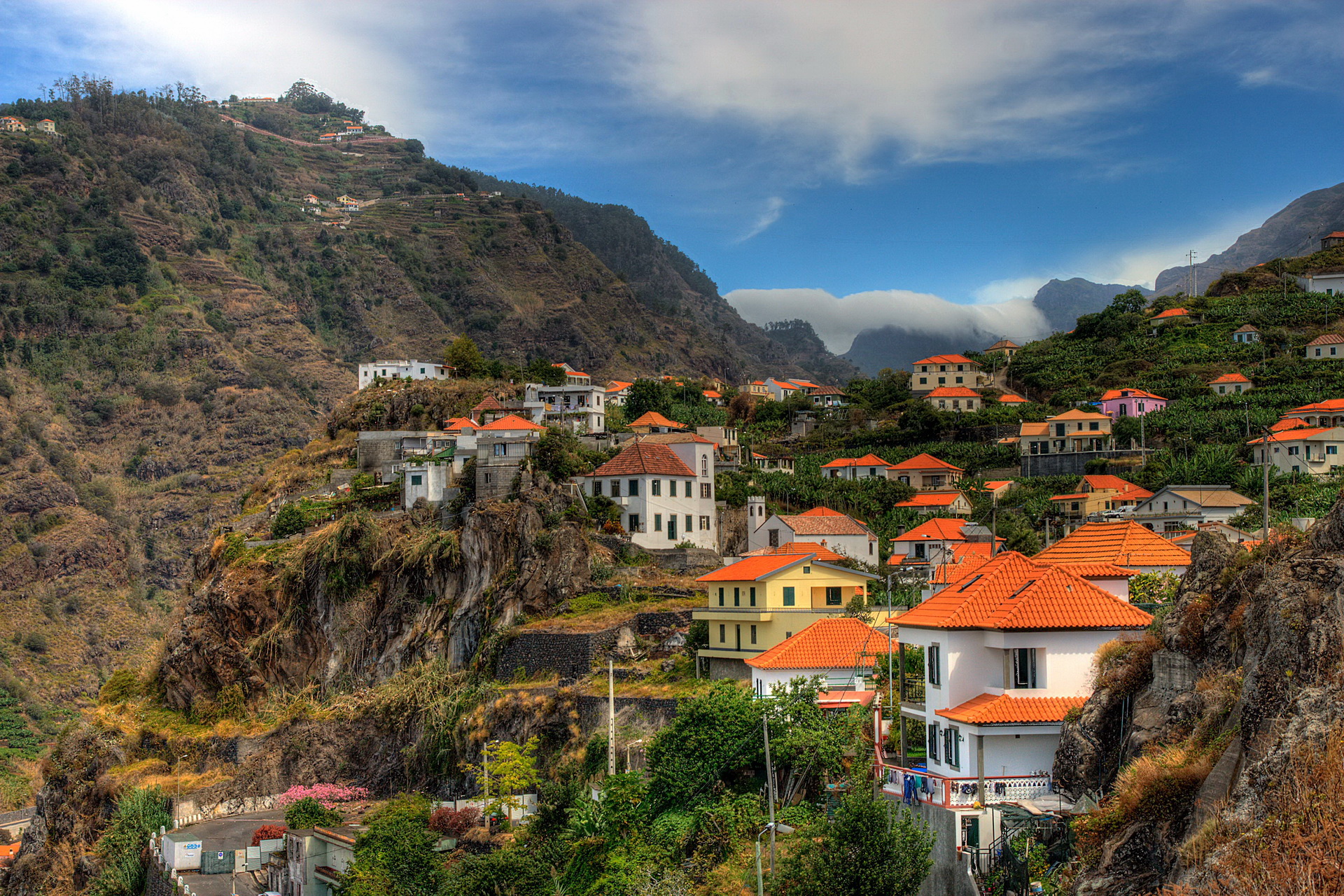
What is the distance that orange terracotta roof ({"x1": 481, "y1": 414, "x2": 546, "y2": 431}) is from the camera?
6172cm

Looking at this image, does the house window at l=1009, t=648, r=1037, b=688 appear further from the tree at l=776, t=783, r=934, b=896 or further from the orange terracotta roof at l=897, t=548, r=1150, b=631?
the tree at l=776, t=783, r=934, b=896

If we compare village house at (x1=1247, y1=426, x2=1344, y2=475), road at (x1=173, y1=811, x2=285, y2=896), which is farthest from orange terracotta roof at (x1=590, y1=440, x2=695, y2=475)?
village house at (x1=1247, y1=426, x2=1344, y2=475)

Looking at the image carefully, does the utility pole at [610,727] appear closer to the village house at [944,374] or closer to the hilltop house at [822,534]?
the hilltop house at [822,534]

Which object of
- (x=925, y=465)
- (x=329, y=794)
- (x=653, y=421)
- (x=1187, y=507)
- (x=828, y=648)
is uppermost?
(x=653, y=421)

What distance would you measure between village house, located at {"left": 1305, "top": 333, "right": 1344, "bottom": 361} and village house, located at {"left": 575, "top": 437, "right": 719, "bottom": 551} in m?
59.9

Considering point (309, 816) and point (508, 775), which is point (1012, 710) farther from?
point (309, 816)

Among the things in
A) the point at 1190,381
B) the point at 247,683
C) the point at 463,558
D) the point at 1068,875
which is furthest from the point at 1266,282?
the point at 1068,875

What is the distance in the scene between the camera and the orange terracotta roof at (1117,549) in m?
31.2

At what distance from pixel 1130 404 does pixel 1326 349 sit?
2022cm

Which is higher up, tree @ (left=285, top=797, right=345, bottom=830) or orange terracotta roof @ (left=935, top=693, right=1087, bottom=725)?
orange terracotta roof @ (left=935, top=693, right=1087, bottom=725)

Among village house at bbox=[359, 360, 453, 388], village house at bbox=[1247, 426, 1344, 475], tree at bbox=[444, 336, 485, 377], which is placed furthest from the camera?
village house at bbox=[359, 360, 453, 388]

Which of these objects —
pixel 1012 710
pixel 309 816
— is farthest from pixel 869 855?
pixel 309 816

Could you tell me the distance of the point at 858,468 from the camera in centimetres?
7919

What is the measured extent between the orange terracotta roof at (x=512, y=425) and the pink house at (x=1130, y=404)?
145 ft
